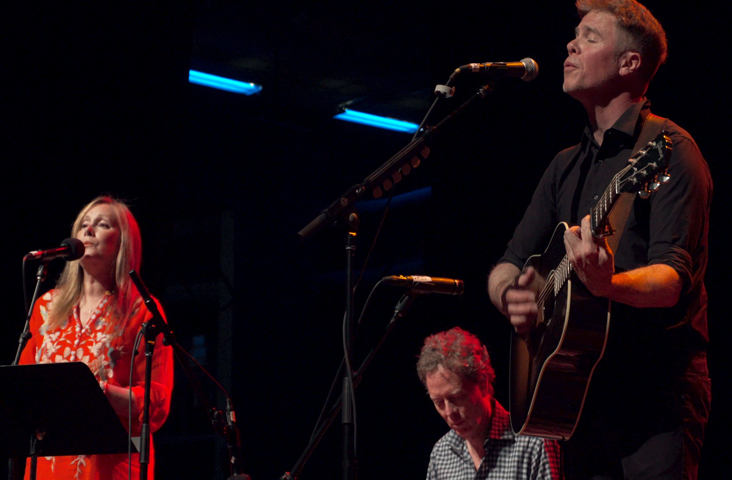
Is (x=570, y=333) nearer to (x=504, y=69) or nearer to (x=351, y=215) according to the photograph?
(x=351, y=215)

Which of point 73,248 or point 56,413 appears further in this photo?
point 73,248

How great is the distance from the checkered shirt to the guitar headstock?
1.45m

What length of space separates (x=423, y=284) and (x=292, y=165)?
21.0 feet

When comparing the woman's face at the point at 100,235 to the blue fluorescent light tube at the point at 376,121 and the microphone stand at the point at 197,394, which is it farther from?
the blue fluorescent light tube at the point at 376,121

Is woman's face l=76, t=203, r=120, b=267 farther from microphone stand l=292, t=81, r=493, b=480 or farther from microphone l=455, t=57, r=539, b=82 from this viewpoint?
microphone l=455, t=57, r=539, b=82

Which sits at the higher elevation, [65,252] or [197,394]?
[65,252]

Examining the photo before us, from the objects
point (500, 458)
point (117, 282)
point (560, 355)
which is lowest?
point (500, 458)

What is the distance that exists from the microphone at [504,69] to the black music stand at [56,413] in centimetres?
160

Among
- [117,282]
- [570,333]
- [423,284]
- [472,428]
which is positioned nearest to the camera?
[570,333]

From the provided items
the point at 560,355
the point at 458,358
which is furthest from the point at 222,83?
the point at 560,355

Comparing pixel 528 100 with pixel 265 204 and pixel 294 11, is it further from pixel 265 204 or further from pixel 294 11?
pixel 265 204

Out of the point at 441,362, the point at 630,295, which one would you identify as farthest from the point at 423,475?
the point at 630,295

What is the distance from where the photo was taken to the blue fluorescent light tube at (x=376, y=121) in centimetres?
806

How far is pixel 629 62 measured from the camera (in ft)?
6.97
